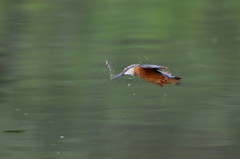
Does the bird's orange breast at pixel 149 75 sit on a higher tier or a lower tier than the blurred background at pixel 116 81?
higher

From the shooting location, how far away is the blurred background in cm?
371

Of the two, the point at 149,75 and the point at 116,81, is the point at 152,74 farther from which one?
the point at 116,81

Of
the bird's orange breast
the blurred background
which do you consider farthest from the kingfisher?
the blurred background

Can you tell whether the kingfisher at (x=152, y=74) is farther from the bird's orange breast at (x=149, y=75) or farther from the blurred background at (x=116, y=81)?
the blurred background at (x=116, y=81)

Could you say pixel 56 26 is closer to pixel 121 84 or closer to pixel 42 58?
pixel 42 58

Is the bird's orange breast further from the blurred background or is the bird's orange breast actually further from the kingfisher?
the blurred background

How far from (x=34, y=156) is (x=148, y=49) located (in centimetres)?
142

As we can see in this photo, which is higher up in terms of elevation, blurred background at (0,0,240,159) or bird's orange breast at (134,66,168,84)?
bird's orange breast at (134,66,168,84)

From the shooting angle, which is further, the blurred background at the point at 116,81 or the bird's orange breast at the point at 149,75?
the blurred background at the point at 116,81

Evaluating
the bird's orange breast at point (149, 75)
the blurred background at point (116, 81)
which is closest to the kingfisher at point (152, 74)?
the bird's orange breast at point (149, 75)

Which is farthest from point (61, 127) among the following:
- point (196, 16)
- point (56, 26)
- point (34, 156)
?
point (196, 16)

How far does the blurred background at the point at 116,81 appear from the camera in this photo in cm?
371

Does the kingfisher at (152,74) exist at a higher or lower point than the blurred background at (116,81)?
higher

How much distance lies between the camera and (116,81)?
14.2 ft
